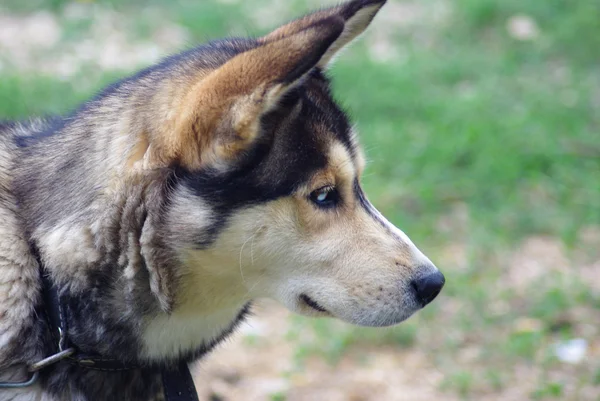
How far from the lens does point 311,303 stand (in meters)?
2.62

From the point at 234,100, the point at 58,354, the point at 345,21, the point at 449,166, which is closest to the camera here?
the point at 234,100

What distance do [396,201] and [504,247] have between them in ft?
2.79

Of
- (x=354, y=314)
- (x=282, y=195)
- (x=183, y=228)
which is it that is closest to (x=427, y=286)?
(x=354, y=314)

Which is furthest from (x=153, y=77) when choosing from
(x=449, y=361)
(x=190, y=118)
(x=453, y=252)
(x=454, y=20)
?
(x=454, y=20)

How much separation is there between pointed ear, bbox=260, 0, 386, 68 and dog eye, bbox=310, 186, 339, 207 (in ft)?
1.31

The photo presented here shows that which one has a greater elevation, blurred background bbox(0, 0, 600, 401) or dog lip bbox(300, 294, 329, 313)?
dog lip bbox(300, 294, 329, 313)

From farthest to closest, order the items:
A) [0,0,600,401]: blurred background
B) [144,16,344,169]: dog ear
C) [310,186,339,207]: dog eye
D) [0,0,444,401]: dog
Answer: [0,0,600,401]: blurred background
[310,186,339,207]: dog eye
[0,0,444,401]: dog
[144,16,344,169]: dog ear

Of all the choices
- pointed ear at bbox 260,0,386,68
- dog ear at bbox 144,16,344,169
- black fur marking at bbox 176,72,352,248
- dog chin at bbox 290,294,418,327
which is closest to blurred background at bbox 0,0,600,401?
dog chin at bbox 290,294,418,327

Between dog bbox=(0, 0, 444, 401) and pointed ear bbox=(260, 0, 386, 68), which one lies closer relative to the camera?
dog bbox=(0, 0, 444, 401)

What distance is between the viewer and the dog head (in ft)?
7.44

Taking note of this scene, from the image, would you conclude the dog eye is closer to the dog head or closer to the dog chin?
the dog head

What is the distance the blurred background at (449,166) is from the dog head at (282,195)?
0.61 metres

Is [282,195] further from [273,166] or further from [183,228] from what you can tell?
[183,228]

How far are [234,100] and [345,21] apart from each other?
519 millimetres
